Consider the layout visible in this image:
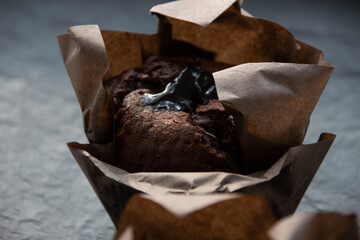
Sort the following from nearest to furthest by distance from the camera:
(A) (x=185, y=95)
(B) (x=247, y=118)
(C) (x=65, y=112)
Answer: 1. (B) (x=247, y=118)
2. (A) (x=185, y=95)
3. (C) (x=65, y=112)

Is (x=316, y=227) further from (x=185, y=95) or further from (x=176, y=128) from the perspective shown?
(x=185, y=95)

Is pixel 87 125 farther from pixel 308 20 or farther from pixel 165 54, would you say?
pixel 308 20

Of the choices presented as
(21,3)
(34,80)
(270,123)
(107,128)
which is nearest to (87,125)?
(107,128)

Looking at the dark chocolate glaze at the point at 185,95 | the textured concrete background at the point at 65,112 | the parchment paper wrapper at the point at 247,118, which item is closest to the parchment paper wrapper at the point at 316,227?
the parchment paper wrapper at the point at 247,118

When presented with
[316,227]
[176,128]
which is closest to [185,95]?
[176,128]

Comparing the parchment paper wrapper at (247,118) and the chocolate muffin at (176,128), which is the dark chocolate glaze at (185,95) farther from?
the parchment paper wrapper at (247,118)

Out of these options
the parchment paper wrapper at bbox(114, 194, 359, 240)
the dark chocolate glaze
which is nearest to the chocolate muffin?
the dark chocolate glaze
